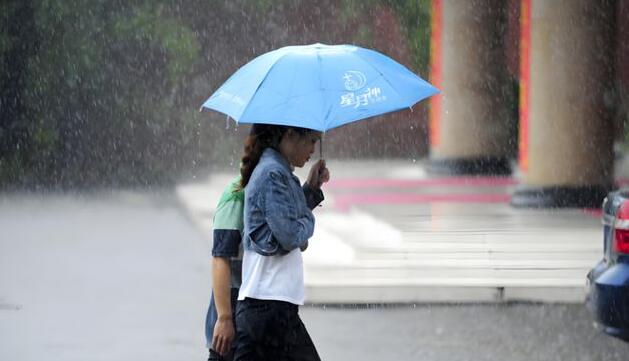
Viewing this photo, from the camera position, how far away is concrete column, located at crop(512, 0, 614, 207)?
639 inches

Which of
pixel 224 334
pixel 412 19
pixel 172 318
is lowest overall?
pixel 172 318

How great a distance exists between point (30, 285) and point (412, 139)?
1950 cm

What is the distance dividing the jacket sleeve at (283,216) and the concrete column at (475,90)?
694 inches

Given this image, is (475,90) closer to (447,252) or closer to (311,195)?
(447,252)

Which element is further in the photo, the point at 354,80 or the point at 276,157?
the point at 354,80

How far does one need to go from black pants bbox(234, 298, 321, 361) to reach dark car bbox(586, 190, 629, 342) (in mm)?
2824

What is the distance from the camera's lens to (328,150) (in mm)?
30266

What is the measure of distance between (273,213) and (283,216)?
0.04 metres

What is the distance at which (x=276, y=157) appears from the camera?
496cm

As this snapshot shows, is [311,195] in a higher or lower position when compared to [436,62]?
lower

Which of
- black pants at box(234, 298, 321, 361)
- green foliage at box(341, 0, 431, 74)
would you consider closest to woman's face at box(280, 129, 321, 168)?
black pants at box(234, 298, 321, 361)

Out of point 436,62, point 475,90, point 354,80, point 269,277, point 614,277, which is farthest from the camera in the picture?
point 436,62

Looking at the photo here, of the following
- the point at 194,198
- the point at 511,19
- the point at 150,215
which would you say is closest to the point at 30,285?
the point at 150,215

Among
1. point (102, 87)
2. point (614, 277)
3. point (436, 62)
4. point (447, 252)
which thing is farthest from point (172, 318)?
point (102, 87)
